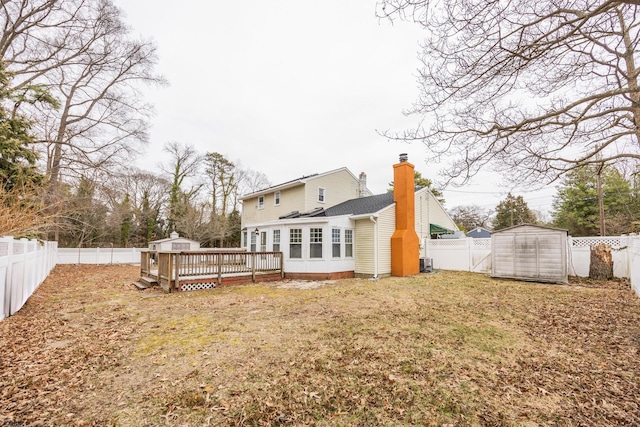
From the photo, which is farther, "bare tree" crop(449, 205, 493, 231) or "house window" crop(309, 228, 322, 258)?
"bare tree" crop(449, 205, 493, 231)

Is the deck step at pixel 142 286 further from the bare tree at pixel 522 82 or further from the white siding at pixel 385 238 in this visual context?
the bare tree at pixel 522 82

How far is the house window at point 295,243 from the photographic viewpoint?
40.6ft

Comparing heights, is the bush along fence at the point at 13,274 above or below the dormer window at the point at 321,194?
below

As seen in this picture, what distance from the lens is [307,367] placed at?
11.9ft

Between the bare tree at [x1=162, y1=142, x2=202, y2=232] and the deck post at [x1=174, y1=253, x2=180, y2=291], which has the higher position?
the bare tree at [x1=162, y1=142, x2=202, y2=232]

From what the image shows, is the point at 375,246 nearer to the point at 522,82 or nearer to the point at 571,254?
the point at 571,254

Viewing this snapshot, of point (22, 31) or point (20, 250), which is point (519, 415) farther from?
point (22, 31)

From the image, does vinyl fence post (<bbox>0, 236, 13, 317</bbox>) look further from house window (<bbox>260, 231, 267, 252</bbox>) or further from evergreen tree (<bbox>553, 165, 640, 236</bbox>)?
evergreen tree (<bbox>553, 165, 640, 236</bbox>)

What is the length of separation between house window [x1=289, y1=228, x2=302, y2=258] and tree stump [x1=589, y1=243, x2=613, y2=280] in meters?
11.6

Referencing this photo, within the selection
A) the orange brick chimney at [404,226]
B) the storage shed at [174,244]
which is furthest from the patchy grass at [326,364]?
the storage shed at [174,244]

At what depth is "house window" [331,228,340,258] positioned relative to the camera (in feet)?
40.2

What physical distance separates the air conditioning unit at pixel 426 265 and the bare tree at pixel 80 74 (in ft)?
55.0

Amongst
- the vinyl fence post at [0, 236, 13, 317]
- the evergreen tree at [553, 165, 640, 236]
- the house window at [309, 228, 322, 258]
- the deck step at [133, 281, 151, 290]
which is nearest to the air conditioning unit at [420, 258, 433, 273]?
the house window at [309, 228, 322, 258]

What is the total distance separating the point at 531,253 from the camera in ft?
34.8
